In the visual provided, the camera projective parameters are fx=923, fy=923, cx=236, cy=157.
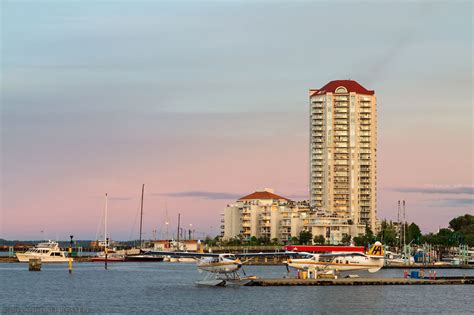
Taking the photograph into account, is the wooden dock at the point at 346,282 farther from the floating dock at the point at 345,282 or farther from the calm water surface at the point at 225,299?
the calm water surface at the point at 225,299

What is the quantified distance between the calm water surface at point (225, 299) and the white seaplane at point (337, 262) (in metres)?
14.0

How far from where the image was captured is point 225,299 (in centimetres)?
10706

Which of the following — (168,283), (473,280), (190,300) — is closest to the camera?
(190,300)

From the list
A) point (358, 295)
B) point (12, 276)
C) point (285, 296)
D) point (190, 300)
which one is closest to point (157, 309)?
point (190, 300)

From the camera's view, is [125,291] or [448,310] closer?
[448,310]

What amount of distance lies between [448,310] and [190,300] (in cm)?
2933

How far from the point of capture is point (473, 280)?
436 feet

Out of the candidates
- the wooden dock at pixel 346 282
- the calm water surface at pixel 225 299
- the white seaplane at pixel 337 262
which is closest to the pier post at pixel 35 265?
the calm water surface at pixel 225 299

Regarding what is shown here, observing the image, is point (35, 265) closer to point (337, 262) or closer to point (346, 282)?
point (337, 262)

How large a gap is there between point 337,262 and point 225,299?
1522 inches

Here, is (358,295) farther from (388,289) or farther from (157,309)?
(157,309)

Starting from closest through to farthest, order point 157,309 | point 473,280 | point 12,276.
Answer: point 157,309, point 473,280, point 12,276

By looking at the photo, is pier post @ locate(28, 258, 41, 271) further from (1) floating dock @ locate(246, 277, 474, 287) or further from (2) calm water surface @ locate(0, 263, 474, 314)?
(1) floating dock @ locate(246, 277, 474, 287)

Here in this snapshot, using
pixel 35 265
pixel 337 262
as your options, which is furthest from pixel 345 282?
pixel 35 265
